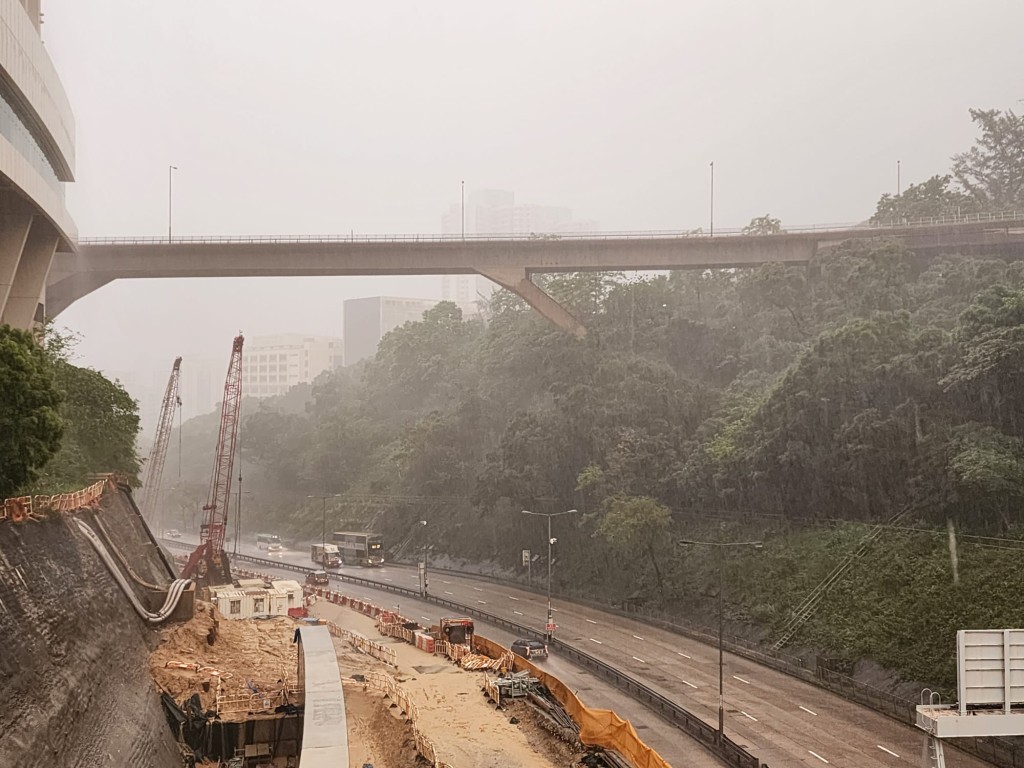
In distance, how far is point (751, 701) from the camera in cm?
4050

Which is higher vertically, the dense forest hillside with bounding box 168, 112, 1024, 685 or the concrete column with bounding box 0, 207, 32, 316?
the concrete column with bounding box 0, 207, 32, 316

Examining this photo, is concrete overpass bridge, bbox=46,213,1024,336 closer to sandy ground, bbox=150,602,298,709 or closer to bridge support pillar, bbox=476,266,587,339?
bridge support pillar, bbox=476,266,587,339

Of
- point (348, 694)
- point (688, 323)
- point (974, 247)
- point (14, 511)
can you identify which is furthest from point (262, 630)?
point (974, 247)

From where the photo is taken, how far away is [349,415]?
453 feet

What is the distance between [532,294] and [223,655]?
43.2m

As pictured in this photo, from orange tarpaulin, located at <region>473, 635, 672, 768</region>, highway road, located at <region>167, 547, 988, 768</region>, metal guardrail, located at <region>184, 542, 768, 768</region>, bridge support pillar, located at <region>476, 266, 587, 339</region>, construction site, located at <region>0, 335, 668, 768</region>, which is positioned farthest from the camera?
bridge support pillar, located at <region>476, 266, 587, 339</region>

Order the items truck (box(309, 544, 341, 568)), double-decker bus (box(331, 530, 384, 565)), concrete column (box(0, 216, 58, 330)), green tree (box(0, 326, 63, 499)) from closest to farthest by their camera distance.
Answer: green tree (box(0, 326, 63, 499)) → concrete column (box(0, 216, 58, 330)) → truck (box(309, 544, 341, 568)) → double-decker bus (box(331, 530, 384, 565))

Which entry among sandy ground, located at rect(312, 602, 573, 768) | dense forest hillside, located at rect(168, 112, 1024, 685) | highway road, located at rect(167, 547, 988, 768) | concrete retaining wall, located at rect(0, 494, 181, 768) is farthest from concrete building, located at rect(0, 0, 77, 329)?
dense forest hillside, located at rect(168, 112, 1024, 685)

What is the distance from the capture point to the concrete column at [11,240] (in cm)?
4831

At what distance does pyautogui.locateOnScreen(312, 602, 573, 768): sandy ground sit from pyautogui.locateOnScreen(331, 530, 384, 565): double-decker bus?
4173 centimetres

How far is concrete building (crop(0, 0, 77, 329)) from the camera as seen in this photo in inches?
1640

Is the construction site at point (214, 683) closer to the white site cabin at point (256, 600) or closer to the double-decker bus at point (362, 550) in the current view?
the white site cabin at point (256, 600)

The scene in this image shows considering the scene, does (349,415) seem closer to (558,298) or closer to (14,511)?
(558,298)

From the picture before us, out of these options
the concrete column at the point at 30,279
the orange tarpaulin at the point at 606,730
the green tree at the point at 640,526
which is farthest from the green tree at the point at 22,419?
the green tree at the point at 640,526
